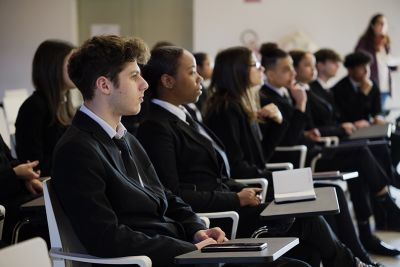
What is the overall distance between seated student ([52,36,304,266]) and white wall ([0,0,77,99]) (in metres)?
6.82

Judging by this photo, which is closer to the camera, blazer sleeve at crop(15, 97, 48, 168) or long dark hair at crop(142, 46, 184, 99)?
long dark hair at crop(142, 46, 184, 99)

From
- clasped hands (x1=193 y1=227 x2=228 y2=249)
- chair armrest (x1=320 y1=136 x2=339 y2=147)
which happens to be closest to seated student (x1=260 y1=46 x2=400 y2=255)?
chair armrest (x1=320 y1=136 x2=339 y2=147)

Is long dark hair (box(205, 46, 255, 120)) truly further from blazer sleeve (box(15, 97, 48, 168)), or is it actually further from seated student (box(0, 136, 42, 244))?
seated student (box(0, 136, 42, 244))

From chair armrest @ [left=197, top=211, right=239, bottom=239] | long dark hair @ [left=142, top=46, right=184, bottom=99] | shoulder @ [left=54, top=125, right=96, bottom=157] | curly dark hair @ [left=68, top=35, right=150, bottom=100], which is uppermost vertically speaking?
curly dark hair @ [left=68, top=35, right=150, bottom=100]

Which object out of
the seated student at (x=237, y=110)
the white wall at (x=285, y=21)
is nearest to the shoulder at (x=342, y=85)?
the seated student at (x=237, y=110)

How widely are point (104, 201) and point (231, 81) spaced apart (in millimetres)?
1954

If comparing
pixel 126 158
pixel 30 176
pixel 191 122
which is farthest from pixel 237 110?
pixel 126 158

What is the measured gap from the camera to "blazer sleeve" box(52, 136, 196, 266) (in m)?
2.30

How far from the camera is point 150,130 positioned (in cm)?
323

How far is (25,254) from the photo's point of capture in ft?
5.82

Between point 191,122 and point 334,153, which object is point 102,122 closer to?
point 191,122

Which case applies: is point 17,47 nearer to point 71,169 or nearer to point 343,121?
point 343,121

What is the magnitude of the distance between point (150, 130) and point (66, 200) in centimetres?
95

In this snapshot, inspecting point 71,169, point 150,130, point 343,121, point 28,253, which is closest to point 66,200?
point 71,169
